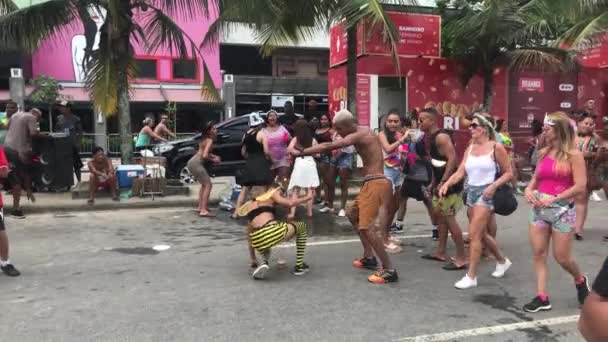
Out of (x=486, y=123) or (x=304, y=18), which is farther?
(x=304, y=18)

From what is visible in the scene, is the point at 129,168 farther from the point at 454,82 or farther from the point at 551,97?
the point at 551,97

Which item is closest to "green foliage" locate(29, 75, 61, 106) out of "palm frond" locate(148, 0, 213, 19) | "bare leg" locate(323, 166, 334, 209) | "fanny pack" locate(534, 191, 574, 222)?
"palm frond" locate(148, 0, 213, 19)

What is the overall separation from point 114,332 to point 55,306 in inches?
38.3

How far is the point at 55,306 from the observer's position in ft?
16.1

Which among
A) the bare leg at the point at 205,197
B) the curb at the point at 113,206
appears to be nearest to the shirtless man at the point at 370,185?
the bare leg at the point at 205,197

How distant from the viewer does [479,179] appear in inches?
214

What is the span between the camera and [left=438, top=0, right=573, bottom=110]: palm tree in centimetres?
1414

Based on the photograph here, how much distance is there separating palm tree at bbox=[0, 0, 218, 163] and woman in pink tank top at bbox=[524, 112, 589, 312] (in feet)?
27.1

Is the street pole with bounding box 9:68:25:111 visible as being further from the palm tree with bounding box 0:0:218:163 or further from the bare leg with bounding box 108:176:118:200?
the bare leg with bounding box 108:176:118:200

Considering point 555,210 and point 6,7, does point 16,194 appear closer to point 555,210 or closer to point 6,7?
point 6,7

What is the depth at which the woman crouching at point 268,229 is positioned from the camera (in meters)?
5.54

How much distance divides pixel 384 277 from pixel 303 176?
3275mm

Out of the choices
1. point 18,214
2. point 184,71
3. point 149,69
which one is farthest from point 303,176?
point 184,71

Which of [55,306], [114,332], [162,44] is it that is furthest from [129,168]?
[114,332]
